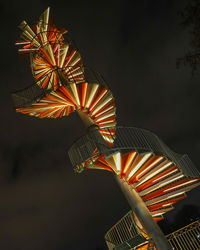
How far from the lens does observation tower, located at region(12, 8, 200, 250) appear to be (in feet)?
20.3

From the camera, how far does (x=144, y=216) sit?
6191 millimetres

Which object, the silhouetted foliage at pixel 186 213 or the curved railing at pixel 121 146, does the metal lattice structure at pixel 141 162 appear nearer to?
the curved railing at pixel 121 146

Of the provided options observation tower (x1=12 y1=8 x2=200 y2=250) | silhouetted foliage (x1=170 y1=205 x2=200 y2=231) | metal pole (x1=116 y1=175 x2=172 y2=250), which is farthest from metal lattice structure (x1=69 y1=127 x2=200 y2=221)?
silhouetted foliage (x1=170 y1=205 x2=200 y2=231)

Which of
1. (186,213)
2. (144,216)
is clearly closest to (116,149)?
(144,216)

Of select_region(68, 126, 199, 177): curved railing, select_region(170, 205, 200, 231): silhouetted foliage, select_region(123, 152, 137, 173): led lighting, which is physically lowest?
select_region(170, 205, 200, 231): silhouetted foliage

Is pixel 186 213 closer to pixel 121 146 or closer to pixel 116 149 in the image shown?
pixel 121 146

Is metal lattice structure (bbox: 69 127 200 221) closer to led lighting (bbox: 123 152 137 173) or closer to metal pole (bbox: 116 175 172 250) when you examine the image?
led lighting (bbox: 123 152 137 173)

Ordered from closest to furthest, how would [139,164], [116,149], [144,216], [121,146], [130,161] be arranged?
[116,149], [121,146], [144,216], [130,161], [139,164]

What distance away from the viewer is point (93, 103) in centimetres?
848

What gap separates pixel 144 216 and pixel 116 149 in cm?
214

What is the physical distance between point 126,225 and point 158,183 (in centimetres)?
178

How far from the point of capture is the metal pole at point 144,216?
19.1 feet

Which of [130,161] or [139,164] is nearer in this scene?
[130,161]

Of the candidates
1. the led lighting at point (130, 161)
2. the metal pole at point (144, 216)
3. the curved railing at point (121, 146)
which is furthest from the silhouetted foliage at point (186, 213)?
the led lighting at point (130, 161)
